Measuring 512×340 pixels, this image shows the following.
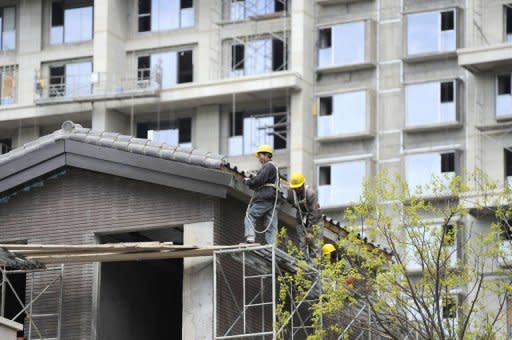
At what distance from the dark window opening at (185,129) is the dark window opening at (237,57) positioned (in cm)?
295

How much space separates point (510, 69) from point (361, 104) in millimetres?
6285

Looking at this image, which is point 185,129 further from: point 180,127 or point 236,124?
point 236,124

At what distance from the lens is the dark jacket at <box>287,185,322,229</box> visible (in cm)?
3950

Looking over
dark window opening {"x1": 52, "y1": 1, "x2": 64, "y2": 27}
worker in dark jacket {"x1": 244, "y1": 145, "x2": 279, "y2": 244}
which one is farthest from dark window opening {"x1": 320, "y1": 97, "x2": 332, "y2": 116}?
worker in dark jacket {"x1": 244, "y1": 145, "x2": 279, "y2": 244}

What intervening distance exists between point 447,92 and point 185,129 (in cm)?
1164

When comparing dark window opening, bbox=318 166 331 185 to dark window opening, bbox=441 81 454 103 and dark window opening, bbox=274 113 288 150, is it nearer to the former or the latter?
dark window opening, bbox=274 113 288 150

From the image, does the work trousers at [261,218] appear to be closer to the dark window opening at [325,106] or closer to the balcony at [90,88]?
the dark window opening at [325,106]

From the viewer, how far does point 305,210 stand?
39812 millimetres

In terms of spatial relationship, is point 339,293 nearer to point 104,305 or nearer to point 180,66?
point 104,305

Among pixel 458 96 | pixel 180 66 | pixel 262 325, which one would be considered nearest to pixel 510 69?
pixel 458 96

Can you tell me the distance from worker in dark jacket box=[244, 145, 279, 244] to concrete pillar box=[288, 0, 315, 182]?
116ft

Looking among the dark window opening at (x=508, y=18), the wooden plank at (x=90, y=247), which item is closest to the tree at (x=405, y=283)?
the wooden plank at (x=90, y=247)

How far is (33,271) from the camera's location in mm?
38438

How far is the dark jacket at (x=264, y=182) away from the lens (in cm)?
3788
